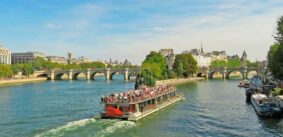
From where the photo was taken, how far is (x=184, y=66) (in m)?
112

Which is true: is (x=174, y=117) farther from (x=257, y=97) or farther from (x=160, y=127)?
(x=257, y=97)

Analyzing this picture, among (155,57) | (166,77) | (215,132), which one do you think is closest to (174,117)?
(215,132)

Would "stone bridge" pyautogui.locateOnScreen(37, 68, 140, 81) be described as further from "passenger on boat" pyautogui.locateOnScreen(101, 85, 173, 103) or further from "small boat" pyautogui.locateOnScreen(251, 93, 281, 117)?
"small boat" pyautogui.locateOnScreen(251, 93, 281, 117)

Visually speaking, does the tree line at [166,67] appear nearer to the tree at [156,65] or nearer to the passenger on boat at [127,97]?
the tree at [156,65]

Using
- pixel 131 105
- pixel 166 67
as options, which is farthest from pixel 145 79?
pixel 166 67

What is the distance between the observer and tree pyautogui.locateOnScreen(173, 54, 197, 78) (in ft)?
352

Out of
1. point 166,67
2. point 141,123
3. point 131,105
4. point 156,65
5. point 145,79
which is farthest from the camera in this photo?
point 166,67

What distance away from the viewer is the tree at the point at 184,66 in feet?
352

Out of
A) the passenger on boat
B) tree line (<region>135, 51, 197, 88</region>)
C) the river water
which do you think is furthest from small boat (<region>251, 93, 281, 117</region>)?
tree line (<region>135, 51, 197, 88</region>)

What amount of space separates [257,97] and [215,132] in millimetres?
16467

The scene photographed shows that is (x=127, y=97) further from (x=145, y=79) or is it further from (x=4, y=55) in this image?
(x=4, y=55)

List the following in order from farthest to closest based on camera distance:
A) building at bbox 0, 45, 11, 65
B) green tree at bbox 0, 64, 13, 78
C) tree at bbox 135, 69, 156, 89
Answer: building at bbox 0, 45, 11, 65, green tree at bbox 0, 64, 13, 78, tree at bbox 135, 69, 156, 89

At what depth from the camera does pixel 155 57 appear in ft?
340

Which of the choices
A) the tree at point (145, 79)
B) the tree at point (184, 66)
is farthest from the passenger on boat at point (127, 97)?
the tree at point (184, 66)
